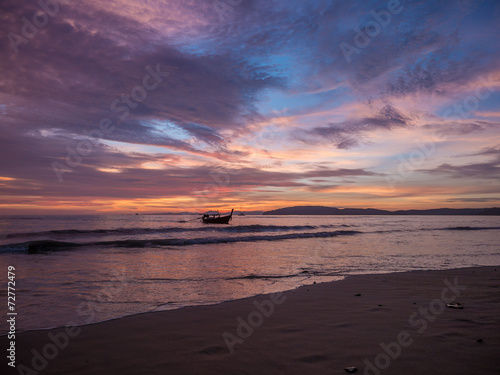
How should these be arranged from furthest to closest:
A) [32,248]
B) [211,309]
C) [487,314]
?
1. [32,248]
2. [211,309]
3. [487,314]

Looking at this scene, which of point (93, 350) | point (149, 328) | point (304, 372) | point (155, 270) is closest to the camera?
point (304, 372)

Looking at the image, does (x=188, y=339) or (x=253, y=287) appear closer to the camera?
(x=188, y=339)

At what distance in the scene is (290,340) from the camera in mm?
4547

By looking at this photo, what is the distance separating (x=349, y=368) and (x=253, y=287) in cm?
529

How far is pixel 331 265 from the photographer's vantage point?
43.3ft

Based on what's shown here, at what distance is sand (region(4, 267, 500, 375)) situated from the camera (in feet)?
12.2

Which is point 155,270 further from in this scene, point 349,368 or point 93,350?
point 349,368

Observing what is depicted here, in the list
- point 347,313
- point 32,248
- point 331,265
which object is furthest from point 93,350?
point 32,248

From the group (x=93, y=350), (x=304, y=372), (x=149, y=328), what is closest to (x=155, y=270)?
(x=149, y=328)

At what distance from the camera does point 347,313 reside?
19.5 ft

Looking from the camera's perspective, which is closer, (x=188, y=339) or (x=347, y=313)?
(x=188, y=339)

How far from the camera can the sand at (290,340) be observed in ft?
12.2

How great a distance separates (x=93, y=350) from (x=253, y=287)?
5103 millimetres

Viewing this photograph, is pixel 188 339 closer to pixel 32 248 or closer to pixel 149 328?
pixel 149 328
